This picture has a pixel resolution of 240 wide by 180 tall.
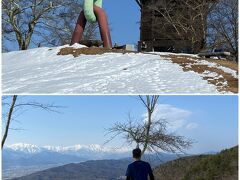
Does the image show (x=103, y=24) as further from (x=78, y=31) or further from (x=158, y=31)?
(x=158, y=31)

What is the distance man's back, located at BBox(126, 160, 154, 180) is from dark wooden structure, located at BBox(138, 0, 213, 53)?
75.8 ft

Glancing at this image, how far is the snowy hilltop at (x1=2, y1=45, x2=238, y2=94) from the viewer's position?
9781 mm

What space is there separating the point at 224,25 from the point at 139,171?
2308cm

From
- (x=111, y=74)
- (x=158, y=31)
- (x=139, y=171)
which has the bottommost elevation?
(x=139, y=171)

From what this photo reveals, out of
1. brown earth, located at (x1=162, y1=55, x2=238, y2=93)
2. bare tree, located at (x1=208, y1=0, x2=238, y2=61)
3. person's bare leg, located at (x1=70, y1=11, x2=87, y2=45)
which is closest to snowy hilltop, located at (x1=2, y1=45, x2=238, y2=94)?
brown earth, located at (x1=162, y1=55, x2=238, y2=93)

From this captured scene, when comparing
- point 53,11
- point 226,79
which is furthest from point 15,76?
point 53,11

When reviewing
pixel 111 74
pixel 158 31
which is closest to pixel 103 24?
pixel 111 74

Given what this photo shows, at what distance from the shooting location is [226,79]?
10.5m

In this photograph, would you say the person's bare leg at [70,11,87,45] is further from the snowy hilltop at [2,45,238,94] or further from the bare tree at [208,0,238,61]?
the bare tree at [208,0,238,61]

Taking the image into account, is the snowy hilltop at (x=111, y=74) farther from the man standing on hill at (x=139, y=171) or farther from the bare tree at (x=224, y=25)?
the bare tree at (x=224, y=25)

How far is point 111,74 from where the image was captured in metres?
11.2

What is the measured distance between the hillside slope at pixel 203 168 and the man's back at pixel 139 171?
4481 mm

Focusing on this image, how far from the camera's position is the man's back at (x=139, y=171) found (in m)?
5.92

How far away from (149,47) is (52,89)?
2222 centimetres
